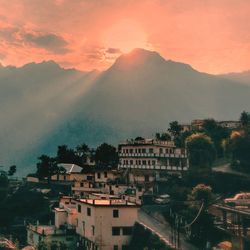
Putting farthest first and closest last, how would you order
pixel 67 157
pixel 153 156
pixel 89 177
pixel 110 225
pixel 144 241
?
pixel 67 157
pixel 89 177
pixel 153 156
pixel 110 225
pixel 144 241

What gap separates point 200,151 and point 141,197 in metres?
23.1

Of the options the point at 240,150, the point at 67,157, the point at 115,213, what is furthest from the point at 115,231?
the point at 67,157

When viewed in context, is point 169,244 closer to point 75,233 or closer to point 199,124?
point 75,233

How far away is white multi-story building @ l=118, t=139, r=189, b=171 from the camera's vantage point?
94.1 m

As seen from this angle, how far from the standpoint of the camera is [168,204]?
241 ft

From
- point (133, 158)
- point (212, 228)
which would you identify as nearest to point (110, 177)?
point (133, 158)

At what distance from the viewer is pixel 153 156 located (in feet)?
315

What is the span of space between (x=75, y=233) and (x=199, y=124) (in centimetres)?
5901

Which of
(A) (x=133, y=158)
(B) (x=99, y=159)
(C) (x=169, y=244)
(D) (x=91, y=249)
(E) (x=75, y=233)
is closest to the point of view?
(C) (x=169, y=244)

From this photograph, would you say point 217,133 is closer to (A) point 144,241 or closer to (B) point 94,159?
(B) point 94,159

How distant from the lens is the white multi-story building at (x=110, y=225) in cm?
6275

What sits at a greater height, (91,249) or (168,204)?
(168,204)

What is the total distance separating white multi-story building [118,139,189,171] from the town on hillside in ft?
0.63

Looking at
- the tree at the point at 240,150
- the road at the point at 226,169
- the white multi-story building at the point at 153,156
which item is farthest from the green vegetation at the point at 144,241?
the tree at the point at 240,150
